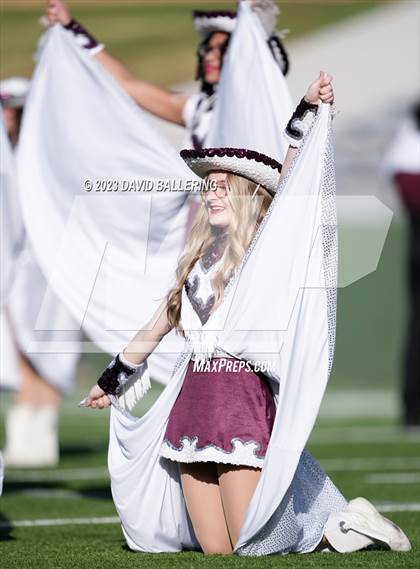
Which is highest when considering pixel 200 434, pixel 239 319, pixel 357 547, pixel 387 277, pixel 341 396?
pixel 239 319

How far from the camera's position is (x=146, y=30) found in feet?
82.4

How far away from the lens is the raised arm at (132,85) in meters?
7.21

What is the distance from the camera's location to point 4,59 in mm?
21703

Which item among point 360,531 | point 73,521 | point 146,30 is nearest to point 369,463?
point 73,521

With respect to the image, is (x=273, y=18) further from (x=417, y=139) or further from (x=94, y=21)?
(x=94, y=21)

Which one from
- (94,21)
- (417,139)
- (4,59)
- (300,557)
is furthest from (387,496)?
(94,21)

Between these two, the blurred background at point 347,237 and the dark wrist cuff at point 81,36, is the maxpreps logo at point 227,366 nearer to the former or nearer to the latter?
the blurred background at point 347,237

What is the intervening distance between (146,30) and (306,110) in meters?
20.3

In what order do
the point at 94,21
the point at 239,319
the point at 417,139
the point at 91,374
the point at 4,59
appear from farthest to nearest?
the point at 94,21, the point at 4,59, the point at 91,374, the point at 417,139, the point at 239,319

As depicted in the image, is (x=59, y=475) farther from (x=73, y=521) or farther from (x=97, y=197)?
(x=97, y=197)

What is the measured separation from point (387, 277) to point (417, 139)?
336 cm

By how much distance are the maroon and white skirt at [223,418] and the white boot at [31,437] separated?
4.64 metres

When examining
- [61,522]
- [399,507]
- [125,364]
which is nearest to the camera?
[125,364]

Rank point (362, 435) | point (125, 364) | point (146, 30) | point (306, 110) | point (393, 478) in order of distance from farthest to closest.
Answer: point (146, 30) → point (362, 435) → point (393, 478) → point (125, 364) → point (306, 110)
